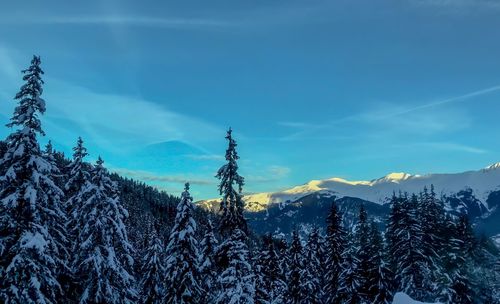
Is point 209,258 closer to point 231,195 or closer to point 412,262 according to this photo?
point 231,195

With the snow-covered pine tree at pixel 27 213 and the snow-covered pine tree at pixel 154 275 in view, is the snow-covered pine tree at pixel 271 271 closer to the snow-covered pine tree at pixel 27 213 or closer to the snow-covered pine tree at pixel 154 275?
the snow-covered pine tree at pixel 154 275

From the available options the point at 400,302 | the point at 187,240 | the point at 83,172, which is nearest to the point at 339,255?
the point at 187,240

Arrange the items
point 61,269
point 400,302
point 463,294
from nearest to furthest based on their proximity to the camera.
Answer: point 400,302, point 61,269, point 463,294

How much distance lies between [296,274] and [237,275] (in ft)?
76.6

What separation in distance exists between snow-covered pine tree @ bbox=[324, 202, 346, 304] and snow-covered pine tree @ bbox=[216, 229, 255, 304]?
24.2m

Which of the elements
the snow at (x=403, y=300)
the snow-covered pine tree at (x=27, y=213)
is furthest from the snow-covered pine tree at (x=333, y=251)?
the snow-covered pine tree at (x=27, y=213)

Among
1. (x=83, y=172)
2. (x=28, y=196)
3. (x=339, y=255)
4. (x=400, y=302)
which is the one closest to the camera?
(x=28, y=196)

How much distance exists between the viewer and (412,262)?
47719 millimetres

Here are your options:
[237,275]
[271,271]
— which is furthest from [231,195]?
[271,271]

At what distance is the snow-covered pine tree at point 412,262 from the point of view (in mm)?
47031

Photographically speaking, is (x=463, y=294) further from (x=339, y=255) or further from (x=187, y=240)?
(x=187, y=240)

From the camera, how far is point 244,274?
→ 29906 mm

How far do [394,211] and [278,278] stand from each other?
16.5 metres


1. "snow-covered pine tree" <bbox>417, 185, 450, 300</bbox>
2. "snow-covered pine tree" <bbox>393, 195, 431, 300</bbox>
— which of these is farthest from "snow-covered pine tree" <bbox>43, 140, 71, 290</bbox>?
"snow-covered pine tree" <bbox>417, 185, 450, 300</bbox>
